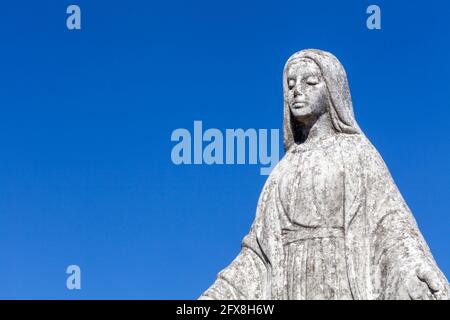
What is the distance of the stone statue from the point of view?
25672mm

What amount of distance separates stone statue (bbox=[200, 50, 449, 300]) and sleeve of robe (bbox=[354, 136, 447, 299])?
0.01 metres

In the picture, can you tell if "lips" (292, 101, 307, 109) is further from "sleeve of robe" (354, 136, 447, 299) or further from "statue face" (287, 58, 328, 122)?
"sleeve of robe" (354, 136, 447, 299)

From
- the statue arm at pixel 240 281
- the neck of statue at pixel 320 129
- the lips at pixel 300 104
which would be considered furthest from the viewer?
the neck of statue at pixel 320 129

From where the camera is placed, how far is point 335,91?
2697 cm

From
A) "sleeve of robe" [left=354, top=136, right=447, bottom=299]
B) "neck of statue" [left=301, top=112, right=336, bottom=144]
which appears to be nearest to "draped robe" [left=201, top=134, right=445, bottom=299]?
"sleeve of robe" [left=354, top=136, right=447, bottom=299]

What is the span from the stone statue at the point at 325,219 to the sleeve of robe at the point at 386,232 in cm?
1

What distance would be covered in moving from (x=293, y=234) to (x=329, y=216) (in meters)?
0.61

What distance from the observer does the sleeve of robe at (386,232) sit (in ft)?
82.9

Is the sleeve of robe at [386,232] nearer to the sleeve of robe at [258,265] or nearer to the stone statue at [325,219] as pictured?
the stone statue at [325,219]

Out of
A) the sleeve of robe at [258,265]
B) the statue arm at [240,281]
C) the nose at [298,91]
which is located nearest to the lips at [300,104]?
the nose at [298,91]

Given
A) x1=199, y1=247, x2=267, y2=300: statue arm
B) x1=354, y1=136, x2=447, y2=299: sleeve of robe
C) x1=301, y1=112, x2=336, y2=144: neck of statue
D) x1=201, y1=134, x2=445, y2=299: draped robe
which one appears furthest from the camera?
x1=301, y1=112, x2=336, y2=144: neck of statue

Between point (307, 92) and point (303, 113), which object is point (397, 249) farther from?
point (307, 92)

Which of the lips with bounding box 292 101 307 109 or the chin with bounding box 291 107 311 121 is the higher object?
the lips with bounding box 292 101 307 109
